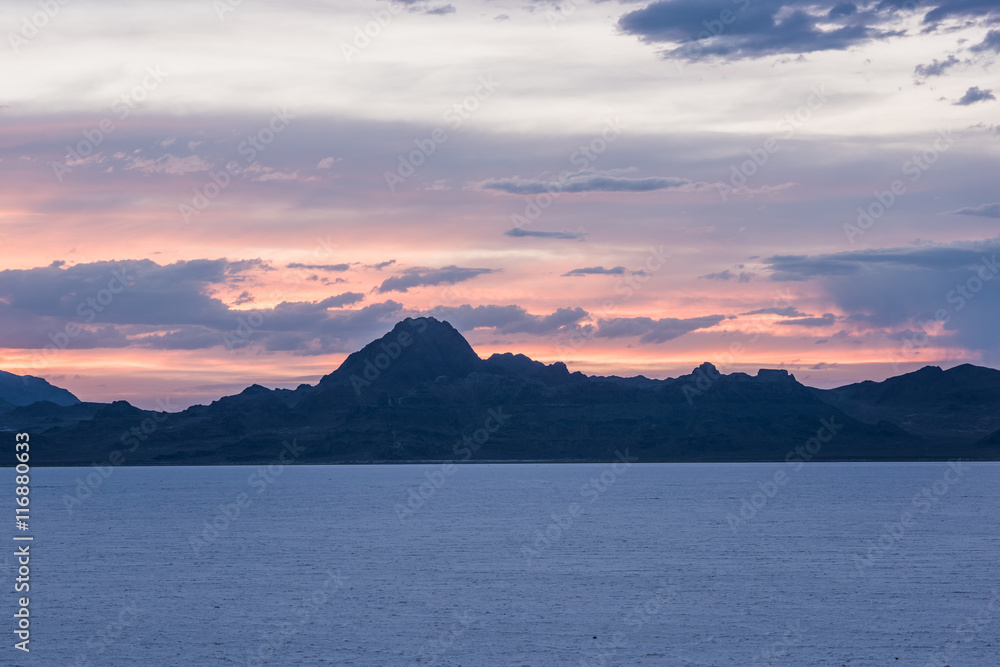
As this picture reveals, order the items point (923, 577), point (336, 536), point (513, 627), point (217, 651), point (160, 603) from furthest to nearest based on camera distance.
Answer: point (336, 536) → point (923, 577) → point (160, 603) → point (513, 627) → point (217, 651)

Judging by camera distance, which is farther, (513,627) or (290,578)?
(290,578)

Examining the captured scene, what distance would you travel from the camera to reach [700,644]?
6625 centimetres

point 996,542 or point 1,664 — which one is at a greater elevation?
point 1,664

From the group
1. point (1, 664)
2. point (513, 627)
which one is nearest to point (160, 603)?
point (1, 664)

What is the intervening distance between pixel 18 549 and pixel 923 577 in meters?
102

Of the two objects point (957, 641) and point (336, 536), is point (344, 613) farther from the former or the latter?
point (336, 536)

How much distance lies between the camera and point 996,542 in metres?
125

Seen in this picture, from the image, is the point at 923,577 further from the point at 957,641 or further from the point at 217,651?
the point at 217,651

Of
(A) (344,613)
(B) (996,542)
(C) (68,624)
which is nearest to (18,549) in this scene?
(C) (68,624)

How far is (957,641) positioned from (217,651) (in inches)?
1844

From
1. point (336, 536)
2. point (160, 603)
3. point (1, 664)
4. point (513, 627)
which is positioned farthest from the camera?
point (336, 536)

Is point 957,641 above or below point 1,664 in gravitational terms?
below

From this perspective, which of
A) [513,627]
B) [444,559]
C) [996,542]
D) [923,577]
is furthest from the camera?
[996,542]

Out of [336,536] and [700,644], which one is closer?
[700,644]
